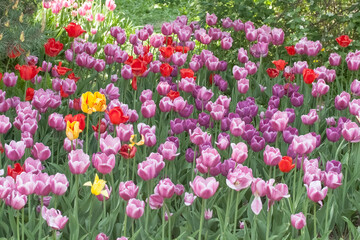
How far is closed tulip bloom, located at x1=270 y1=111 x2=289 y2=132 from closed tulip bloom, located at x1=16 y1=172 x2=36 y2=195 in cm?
128

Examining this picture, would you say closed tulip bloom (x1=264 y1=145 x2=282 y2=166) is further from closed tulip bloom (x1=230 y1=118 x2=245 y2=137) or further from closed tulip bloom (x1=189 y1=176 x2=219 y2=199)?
closed tulip bloom (x1=189 y1=176 x2=219 y2=199)

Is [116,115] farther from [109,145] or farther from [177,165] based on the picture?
[177,165]

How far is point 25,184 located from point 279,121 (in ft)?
4.41

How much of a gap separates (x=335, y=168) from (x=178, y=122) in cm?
98

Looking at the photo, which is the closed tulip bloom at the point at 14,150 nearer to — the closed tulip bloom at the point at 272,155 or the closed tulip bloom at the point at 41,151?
the closed tulip bloom at the point at 41,151

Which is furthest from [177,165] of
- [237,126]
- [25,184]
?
[25,184]

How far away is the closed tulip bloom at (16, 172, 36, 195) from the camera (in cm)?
235

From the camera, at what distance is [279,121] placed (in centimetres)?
313

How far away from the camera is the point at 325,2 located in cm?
581

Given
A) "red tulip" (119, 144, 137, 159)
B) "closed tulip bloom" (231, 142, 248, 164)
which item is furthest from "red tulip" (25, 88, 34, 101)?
"closed tulip bloom" (231, 142, 248, 164)

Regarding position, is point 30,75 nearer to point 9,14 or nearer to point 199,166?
point 9,14

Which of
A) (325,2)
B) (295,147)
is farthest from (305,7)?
(295,147)

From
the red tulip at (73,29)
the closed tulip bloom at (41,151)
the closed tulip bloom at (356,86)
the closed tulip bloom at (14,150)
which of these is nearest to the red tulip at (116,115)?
the closed tulip bloom at (41,151)

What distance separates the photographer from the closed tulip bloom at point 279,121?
3.12 m
